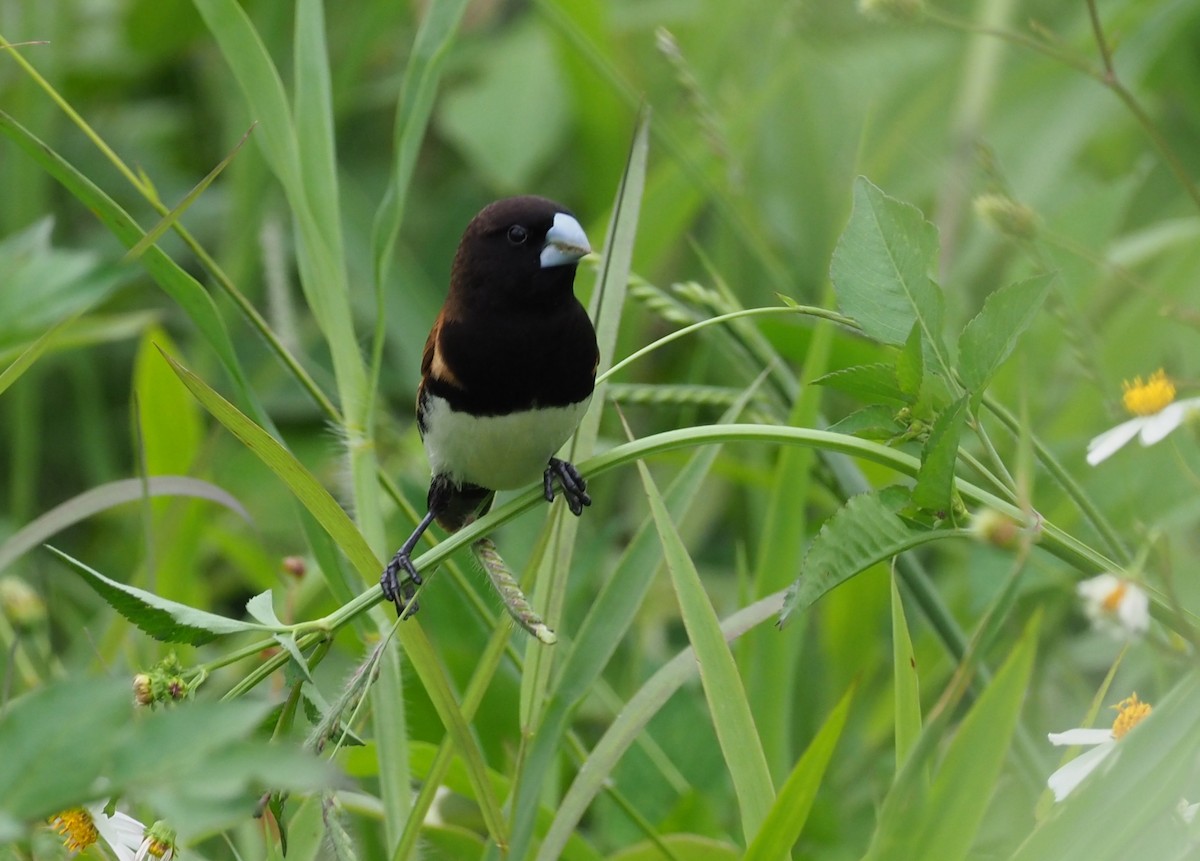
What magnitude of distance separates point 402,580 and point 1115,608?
805 millimetres

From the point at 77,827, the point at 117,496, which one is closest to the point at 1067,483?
the point at 77,827

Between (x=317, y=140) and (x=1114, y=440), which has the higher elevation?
(x=317, y=140)

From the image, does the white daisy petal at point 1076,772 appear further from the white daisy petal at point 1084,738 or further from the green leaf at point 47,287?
the green leaf at point 47,287

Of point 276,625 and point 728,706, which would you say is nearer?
point 276,625

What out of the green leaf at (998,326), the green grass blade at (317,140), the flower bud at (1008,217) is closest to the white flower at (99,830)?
the green grass blade at (317,140)

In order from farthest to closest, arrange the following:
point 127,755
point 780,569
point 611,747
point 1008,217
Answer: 1. point 780,569
2. point 1008,217
3. point 611,747
4. point 127,755

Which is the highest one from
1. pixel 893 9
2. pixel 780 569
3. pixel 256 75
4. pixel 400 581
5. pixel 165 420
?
pixel 256 75

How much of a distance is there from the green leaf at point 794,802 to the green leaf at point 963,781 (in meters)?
0.13

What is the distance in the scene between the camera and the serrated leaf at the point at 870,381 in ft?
3.32

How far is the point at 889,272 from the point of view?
1.06 meters

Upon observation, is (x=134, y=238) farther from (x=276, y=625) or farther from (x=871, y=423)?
(x=871, y=423)

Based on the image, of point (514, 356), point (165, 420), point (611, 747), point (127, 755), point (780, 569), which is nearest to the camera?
point (127, 755)

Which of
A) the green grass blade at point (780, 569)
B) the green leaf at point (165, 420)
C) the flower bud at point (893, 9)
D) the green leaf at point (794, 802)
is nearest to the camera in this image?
the green leaf at point (794, 802)

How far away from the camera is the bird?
A: 4.72ft
